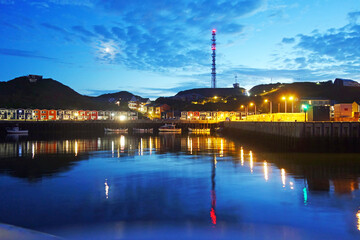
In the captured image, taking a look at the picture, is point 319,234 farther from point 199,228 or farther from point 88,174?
point 88,174

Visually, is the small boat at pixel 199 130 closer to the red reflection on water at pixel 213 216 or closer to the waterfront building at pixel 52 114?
the waterfront building at pixel 52 114

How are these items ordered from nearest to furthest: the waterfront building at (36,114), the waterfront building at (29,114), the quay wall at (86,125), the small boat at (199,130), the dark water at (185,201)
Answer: the dark water at (185,201)
the quay wall at (86,125)
the small boat at (199,130)
the waterfront building at (29,114)
the waterfront building at (36,114)

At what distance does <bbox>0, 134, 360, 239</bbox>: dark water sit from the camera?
11922mm

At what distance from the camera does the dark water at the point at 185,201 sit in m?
11.9

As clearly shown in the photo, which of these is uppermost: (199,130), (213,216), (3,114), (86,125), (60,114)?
(60,114)

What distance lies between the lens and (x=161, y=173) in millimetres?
24797

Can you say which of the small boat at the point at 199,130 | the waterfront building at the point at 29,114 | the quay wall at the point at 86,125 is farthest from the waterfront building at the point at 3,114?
the small boat at the point at 199,130

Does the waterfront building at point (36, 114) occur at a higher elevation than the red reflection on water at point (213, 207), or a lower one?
higher

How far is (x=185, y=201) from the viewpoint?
633 inches

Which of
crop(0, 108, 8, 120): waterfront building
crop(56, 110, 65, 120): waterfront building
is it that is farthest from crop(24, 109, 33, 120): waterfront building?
crop(56, 110, 65, 120): waterfront building

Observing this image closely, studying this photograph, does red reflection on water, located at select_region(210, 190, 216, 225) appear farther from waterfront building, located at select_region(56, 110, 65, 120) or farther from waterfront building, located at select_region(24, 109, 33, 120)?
waterfront building, located at select_region(56, 110, 65, 120)

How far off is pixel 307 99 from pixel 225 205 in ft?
427

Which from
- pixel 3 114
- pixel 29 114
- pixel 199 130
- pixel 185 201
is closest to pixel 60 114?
pixel 29 114

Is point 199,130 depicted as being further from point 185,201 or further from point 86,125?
point 185,201
